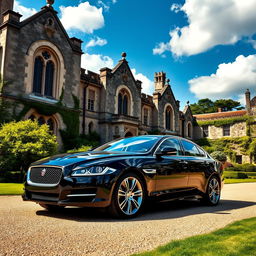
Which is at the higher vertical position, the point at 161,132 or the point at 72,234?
the point at 161,132

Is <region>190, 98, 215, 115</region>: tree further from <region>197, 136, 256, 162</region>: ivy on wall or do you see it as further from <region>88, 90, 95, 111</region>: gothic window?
<region>88, 90, 95, 111</region>: gothic window

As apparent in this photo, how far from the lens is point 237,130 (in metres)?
43.2

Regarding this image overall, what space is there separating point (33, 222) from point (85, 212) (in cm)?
125

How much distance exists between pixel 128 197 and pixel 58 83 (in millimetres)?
19985

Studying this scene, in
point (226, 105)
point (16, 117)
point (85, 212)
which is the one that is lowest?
point (85, 212)

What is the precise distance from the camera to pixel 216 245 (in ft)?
9.95

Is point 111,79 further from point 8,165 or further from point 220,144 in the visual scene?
point 220,144

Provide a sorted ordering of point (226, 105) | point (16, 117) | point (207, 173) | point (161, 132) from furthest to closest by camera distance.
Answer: point (226, 105) < point (161, 132) < point (16, 117) < point (207, 173)

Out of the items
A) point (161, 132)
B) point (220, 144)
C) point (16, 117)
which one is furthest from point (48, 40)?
point (220, 144)

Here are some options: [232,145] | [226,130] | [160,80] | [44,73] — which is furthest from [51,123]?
[226,130]

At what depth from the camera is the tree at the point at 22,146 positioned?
13.9 meters

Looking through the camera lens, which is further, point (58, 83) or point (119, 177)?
point (58, 83)

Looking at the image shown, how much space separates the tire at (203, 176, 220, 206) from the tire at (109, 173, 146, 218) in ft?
7.61

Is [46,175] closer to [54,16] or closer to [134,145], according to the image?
[134,145]
